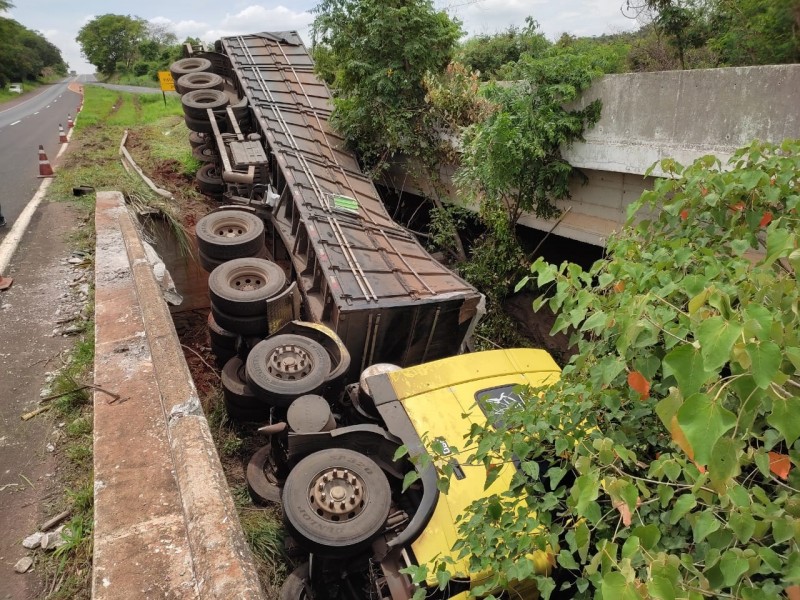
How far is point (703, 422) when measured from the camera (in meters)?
1.18

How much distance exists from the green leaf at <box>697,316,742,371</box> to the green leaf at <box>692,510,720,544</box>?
0.58m

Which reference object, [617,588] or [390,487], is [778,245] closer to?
[617,588]

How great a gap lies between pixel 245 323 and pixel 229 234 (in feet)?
5.73

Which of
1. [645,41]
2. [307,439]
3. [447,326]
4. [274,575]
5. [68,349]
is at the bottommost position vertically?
[274,575]

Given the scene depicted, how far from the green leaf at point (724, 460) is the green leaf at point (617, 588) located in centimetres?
35

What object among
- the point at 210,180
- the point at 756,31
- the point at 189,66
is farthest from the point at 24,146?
the point at 756,31

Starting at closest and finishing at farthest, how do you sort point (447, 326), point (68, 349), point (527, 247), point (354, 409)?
point (68, 349) → point (354, 409) → point (447, 326) → point (527, 247)

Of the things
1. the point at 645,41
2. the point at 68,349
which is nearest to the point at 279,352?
the point at 68,349

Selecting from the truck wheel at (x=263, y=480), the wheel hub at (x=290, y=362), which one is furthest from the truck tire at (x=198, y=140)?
the truck wheel at (x=263, y=480)

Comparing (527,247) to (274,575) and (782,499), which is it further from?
(782,499)

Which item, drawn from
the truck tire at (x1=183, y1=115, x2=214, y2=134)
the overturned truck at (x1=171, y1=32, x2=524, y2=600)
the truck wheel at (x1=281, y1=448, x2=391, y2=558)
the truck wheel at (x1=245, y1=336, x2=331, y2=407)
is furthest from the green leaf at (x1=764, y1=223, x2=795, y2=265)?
the truck tire at (x1=183, y1=115, x2=214, y2=134)

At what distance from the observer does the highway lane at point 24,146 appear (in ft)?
28.8

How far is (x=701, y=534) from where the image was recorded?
1452 mm

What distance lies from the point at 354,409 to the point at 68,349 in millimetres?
2515
